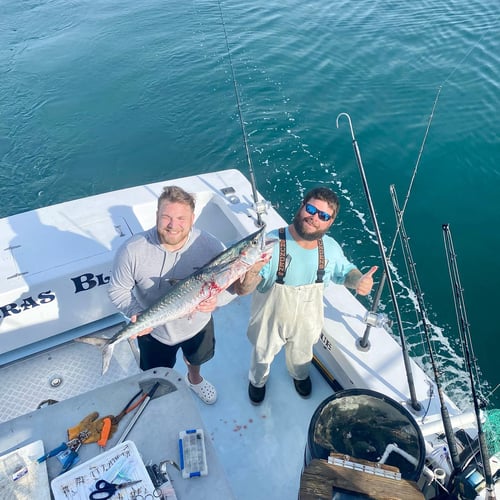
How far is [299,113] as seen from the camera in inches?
420

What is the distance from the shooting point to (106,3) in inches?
677

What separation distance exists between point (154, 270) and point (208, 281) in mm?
415

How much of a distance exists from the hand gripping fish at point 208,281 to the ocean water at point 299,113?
381cm

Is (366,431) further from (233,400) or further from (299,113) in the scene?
(299,113)

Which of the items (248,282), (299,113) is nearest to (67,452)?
(248,282)

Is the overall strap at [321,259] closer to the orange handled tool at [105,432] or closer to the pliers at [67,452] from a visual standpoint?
the orange handled tool at [105,432]

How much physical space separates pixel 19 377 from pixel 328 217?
11.9 ft

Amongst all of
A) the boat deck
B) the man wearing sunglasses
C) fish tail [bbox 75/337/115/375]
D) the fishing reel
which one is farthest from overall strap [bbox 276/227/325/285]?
fish tail [bbox 75/337/115/375]

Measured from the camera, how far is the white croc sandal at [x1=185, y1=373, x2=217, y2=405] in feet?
12.6

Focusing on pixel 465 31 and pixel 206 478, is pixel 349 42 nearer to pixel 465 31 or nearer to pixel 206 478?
pixel 465 31

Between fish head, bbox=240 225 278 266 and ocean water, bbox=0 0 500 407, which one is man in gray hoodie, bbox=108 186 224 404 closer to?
fish head, bbox=240 225 278 266

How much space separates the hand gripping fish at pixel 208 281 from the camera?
108 inches

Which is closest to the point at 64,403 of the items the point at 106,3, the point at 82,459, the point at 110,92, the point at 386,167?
the point at 82,459

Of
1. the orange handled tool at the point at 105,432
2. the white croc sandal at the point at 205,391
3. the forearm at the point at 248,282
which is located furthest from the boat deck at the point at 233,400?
the forearm at the point at 248,282
